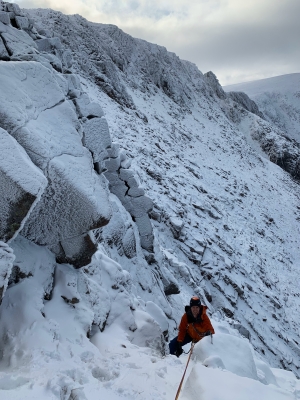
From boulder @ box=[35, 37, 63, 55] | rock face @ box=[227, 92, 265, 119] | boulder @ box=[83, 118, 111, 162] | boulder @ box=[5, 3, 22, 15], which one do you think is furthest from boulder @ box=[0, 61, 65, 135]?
rock face @ box=[227, 92, 265, 119]

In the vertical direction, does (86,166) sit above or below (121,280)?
above

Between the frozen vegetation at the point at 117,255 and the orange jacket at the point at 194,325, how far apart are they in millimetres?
394

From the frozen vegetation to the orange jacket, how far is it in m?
0.39

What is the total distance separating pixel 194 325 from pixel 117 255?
3.38 metres

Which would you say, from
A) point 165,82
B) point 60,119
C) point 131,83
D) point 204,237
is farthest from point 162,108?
point 60,119

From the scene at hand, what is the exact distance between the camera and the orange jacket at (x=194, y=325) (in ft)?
18.7

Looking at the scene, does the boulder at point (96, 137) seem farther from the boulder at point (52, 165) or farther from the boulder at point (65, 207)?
the boulder at point (65, 207)

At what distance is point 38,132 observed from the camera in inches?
182

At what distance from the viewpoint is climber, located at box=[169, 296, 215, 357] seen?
18.7 feet

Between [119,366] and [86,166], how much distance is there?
3301 mm

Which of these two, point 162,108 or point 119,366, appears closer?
point 119,366

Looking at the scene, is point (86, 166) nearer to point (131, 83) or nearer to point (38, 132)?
point (38, 132)

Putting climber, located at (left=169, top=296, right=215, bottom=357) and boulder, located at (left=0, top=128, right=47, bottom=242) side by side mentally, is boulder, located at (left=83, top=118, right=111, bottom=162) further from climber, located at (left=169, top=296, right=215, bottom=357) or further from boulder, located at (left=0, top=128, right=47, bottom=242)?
climber, located at (left=169, top=296, right=215, bottom=357)

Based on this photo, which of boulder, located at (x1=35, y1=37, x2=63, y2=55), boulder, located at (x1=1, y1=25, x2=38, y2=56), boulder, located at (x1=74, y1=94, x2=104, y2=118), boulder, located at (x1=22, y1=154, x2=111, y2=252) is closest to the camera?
boulder, located at (x1=22, y1=154, x2=111, y2=252)
